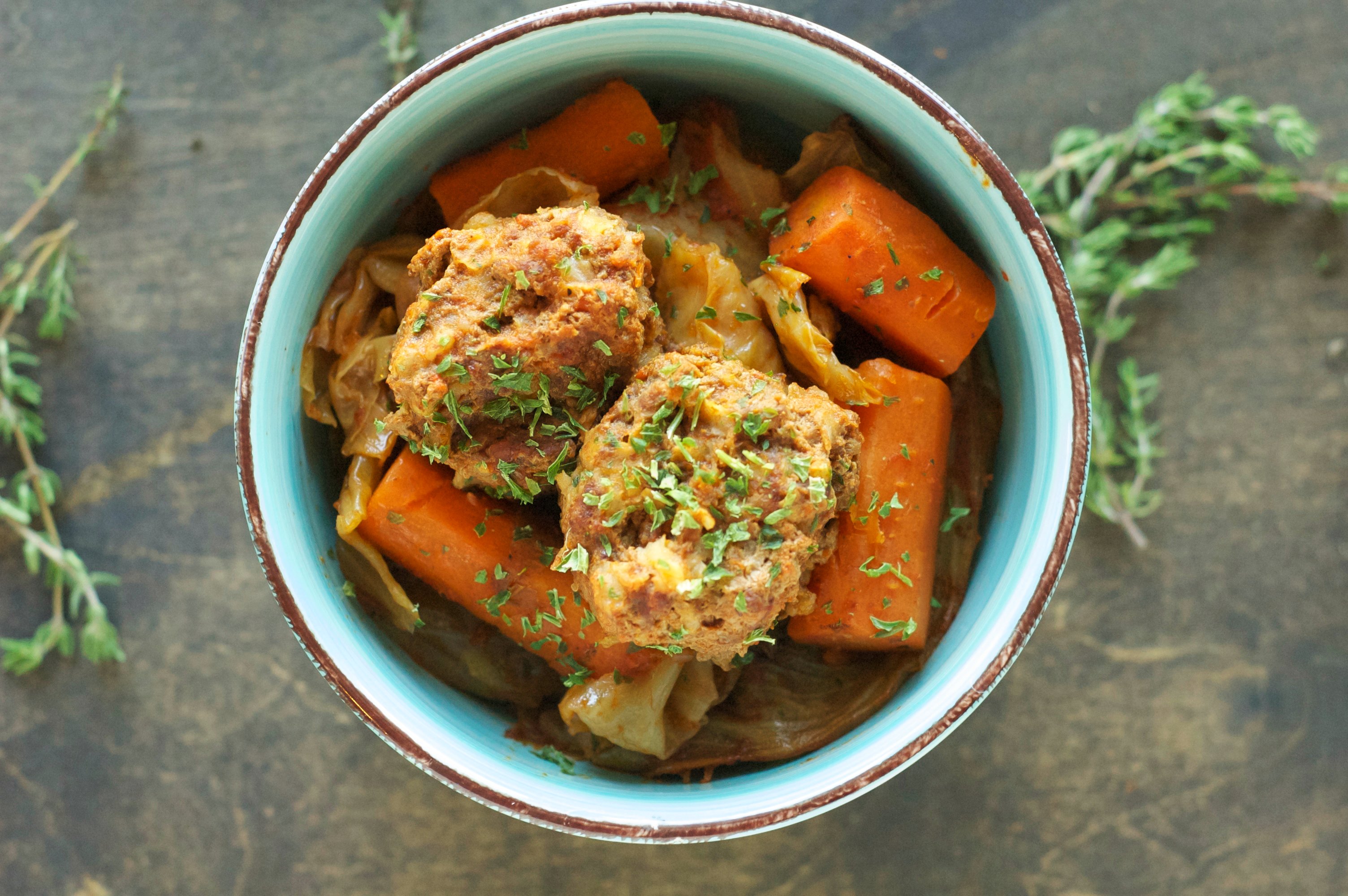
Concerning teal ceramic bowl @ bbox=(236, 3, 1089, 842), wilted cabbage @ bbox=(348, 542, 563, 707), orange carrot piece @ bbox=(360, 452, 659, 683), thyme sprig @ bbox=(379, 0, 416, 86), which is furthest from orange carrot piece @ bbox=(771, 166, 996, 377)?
thyme sprig @ bbox=(379, 0, 416, 86)

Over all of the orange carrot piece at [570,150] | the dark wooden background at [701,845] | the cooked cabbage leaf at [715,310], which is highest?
the orange carrot piece at [570,150]

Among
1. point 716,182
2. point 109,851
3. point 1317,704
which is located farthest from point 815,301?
point 109,851

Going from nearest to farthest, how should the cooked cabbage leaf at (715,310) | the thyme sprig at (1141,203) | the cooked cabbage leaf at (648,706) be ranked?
the cooked cabbage leaf at (715,310) → the cooked cabbage leaf at (648,706) → the thyme sprig at (1141,203)

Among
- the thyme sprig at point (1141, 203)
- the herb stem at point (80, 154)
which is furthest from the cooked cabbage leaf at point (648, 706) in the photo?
the herb stem at point (80, 154)

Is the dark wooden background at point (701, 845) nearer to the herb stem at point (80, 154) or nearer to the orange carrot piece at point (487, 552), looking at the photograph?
the herb stem at point (80, 154)

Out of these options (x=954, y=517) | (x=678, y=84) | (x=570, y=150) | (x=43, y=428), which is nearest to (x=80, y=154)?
(x=43, y=428)

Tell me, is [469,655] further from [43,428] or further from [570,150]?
[43,428]

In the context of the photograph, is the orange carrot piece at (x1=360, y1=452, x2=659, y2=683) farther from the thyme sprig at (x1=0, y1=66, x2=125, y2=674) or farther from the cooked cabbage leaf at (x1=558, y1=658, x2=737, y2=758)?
the thyme sprig at (x1=0, y1=66, x2=125, y2=674)
